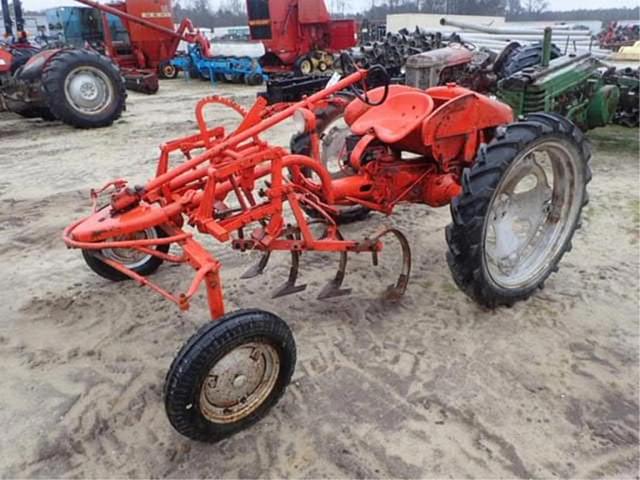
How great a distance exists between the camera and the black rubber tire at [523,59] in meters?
5.86

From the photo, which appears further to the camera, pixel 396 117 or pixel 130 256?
pixel 130 256

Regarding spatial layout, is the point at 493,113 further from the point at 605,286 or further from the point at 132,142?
the point at 132,142

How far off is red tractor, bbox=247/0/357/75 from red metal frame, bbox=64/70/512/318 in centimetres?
890

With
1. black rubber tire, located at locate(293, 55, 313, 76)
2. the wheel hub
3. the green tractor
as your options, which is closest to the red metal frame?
the wheel hub

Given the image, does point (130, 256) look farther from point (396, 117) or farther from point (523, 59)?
point (523, 59)

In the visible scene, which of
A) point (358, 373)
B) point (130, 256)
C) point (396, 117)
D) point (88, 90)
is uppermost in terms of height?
point (396, 117)

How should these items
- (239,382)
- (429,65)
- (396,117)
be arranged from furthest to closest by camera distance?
(429,65)
(396,117)
(239,382)

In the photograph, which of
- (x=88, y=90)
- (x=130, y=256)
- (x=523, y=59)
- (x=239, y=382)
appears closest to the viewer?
(x=239, y=382)

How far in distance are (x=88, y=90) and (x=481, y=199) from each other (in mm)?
6963

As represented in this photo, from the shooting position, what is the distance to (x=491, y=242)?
2.98 m

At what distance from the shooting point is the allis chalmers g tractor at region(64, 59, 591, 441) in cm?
203

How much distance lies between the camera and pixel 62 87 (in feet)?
24.0

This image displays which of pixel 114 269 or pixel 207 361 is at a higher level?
pixel 207 361

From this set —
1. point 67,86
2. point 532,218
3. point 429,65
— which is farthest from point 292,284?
point 67,86
